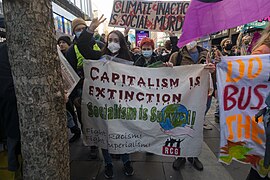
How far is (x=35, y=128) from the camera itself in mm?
1810

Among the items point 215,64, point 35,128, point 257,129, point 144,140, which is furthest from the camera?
point 144,140

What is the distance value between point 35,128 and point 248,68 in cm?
203

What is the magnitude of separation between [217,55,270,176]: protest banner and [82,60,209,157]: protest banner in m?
0.43

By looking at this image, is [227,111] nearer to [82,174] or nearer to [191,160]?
[191,160]

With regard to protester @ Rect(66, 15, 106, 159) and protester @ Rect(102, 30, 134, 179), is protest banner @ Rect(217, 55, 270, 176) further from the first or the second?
protester @ Rect(66, 15, 106, 159)

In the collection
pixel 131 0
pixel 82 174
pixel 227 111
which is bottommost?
pixel 82 174

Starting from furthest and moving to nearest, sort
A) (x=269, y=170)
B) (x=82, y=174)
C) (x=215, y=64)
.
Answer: (x=82, y=174)
(x=215, y=64)
(x=269, y=170)

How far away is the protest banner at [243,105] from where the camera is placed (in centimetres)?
230

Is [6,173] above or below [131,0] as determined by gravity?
below

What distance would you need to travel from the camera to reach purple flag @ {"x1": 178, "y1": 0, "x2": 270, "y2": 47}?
2.33m

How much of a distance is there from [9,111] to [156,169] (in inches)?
80.6

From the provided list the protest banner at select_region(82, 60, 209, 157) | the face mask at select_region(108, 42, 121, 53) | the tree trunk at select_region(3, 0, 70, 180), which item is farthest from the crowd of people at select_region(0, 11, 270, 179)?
the tree trunk at select_region(3, 0, 70, 180)

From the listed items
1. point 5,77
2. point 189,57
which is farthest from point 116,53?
point 5,77

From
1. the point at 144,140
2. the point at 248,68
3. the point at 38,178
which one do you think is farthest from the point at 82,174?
the point at 248,68
